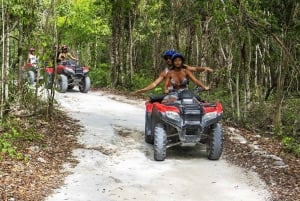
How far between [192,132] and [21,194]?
3.01m

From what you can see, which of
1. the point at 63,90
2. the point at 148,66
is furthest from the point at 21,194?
the point at 148,66

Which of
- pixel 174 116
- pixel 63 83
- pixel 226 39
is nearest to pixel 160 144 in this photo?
pixel 174 116

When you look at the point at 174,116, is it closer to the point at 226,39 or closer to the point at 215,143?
the point at 215,143

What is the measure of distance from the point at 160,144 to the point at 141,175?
2.71ft

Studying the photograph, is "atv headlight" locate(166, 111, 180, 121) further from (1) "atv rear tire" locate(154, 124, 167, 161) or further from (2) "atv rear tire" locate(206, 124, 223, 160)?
(2) "atv rear tire" locate(206, 124, 223, 160)

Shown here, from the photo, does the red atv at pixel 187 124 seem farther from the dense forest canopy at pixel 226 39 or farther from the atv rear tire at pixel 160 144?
the dense forest canopy at pixel 226 39

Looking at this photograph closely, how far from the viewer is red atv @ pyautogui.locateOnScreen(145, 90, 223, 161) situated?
7.71m

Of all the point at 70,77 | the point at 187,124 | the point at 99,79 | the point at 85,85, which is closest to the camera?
the point at 187,124

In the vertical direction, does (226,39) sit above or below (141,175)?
above

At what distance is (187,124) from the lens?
7.69 metres

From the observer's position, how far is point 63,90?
16609mm

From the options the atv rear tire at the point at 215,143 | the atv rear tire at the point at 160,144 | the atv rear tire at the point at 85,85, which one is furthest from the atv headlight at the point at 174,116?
the atv rear tire at the point at 85,85

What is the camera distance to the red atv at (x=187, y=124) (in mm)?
7711

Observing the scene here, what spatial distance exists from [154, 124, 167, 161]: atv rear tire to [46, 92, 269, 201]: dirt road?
12cm
